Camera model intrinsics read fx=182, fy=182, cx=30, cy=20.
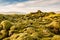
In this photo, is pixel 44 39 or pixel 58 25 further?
pixel 58 25

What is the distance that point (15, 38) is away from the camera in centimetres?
5541

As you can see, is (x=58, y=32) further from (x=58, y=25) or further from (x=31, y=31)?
(x=31, y=31)

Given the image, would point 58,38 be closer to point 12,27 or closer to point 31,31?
point 31,31

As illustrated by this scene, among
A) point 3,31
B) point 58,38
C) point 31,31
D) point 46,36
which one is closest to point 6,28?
point 3,31

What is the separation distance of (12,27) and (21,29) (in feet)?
11.1

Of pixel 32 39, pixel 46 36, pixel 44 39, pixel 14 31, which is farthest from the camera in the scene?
pixel 14 31

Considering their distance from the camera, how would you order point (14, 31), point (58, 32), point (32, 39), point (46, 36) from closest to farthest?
point (32, 39)
point (46, 36)
point (14, 31)
point (58, 32)

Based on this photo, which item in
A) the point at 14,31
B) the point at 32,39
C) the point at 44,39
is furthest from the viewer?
the point at 14,31

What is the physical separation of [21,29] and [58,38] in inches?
759

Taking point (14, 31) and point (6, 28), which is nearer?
point (14, 31)

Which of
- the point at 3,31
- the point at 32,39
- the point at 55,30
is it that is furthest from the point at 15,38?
the point at 55,30

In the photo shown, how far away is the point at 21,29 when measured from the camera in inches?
2648

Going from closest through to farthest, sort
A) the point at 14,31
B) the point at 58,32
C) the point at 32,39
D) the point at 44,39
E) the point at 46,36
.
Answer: the point at 32,39 < the point at 44,39 < the point at 46,36 < the point at 14,31 < the point at 58,32

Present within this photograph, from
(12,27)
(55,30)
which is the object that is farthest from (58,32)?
(12,27)
